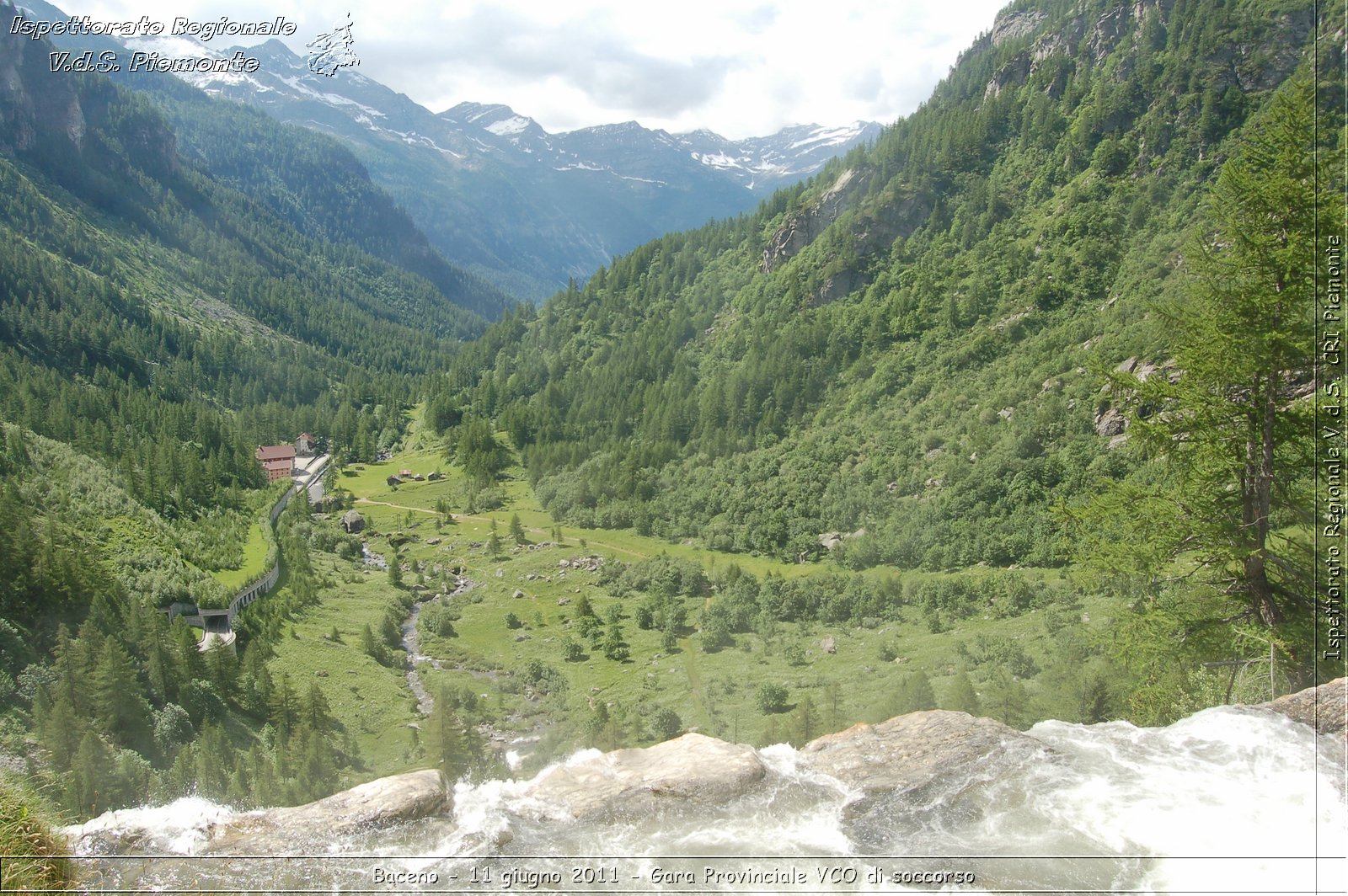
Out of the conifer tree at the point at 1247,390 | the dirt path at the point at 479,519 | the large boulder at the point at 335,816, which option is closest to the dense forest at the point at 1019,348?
the conifer tree at the point at 1247,390

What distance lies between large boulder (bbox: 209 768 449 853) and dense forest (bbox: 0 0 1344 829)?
557 centimetres

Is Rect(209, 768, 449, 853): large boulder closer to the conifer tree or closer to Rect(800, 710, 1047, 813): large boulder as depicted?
Rect(800, 710, 1047, 813): large boulder

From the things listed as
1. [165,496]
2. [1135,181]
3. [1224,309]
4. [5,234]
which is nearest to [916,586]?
[1224,309]

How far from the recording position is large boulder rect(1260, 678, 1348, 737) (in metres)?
13.1

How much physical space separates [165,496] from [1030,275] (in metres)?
101

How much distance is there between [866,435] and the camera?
85.5 metres

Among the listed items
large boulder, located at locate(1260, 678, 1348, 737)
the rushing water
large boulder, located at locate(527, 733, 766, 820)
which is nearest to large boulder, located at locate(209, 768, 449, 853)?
the rushing water

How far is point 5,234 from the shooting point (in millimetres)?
179000

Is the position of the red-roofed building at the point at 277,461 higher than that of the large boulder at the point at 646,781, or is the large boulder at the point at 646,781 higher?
the red-roofed building at the point at 277,461

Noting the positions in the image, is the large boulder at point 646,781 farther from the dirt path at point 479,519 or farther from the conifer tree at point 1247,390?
the dirt path at point 479,519

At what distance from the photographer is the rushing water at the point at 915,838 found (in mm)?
11039

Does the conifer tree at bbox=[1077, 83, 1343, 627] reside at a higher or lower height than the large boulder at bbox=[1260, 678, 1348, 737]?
higher

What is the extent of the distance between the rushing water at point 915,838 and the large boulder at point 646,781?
222 mm

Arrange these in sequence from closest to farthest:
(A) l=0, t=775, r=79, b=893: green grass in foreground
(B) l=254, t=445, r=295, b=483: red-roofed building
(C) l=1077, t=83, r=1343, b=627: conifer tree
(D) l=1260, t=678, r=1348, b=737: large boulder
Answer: (A) l=0, t=775, r=79, b=893: green grass in foreground
(D) l=1260, t=678, r=1348, b=737: large boulder
(C) l=1077, t=83, r=1343, b=627: conifer tree
(B) l=254, t=445, r=295, b=483: red-roofed building
